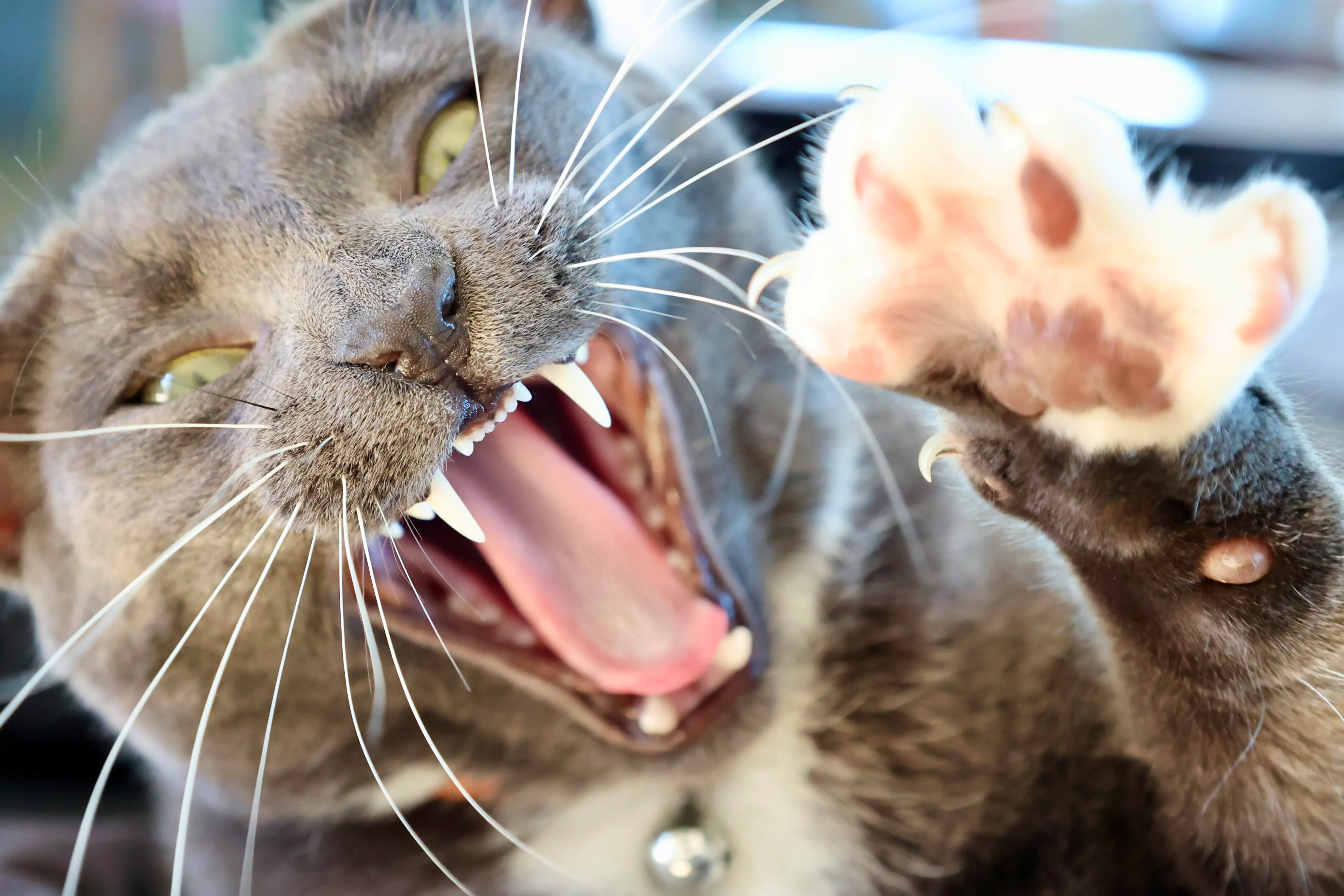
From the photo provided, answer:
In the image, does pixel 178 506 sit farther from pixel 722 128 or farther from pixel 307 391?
pixel 722 128

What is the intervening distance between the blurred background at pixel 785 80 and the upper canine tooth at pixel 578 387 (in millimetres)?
230

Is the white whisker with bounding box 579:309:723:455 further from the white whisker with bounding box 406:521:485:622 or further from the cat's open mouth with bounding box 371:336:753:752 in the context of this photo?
the white whisker with bounding box 406:521:485:622

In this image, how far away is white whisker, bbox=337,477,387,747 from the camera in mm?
589

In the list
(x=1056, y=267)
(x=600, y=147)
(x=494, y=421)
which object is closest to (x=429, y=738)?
(x=494, y=421)

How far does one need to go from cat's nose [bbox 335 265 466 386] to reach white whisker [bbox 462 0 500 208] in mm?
91

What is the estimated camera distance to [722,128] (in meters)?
0.97

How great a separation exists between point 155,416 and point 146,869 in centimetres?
65

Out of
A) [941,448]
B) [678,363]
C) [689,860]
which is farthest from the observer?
[689,860]

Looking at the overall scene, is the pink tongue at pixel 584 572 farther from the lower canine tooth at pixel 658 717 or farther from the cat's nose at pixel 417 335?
the cat's nose at pixel 417 335

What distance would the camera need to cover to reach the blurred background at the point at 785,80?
965 mm

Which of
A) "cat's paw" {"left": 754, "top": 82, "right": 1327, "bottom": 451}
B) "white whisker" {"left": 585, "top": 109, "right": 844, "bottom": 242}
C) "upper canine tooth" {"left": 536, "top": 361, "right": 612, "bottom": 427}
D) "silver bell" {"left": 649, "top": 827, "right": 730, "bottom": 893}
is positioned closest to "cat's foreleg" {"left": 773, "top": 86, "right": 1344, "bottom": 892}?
"cat's paw" {"left": 754, "top": 82, "right": 1327, "bottom": 451}

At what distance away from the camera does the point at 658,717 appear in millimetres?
747

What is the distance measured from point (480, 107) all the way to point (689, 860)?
0.69 metres

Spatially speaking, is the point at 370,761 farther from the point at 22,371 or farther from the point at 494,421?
the point at 22,371
